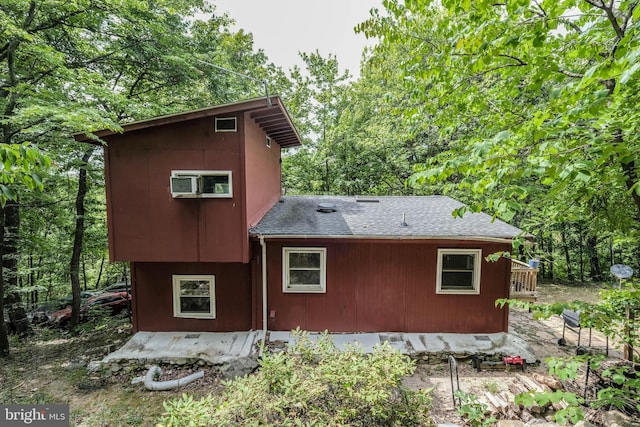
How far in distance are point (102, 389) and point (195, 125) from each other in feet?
17.9

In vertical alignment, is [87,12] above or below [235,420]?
above

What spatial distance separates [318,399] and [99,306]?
11197 millimetres

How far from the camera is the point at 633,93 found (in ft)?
8.55

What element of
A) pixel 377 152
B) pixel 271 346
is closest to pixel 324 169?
pixel 377 152

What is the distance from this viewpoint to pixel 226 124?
20.5 feet

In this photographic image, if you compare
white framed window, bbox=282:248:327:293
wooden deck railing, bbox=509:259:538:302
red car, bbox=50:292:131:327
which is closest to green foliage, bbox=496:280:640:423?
wooden deck railing, bbox=509:259:538:302

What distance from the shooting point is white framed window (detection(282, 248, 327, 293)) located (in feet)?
23.2

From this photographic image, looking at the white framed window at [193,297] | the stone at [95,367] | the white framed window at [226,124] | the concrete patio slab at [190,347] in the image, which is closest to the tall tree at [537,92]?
the white framed window at [226,124]

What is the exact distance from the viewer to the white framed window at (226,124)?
6215 mm

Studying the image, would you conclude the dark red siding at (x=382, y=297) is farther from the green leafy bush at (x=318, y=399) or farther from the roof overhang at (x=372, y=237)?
the green leafy bush at (x=318, y=399)

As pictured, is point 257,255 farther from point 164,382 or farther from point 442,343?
point 442,343

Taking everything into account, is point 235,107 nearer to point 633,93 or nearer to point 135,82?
point 633,93

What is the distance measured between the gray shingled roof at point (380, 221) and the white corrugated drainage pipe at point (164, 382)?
301cm
